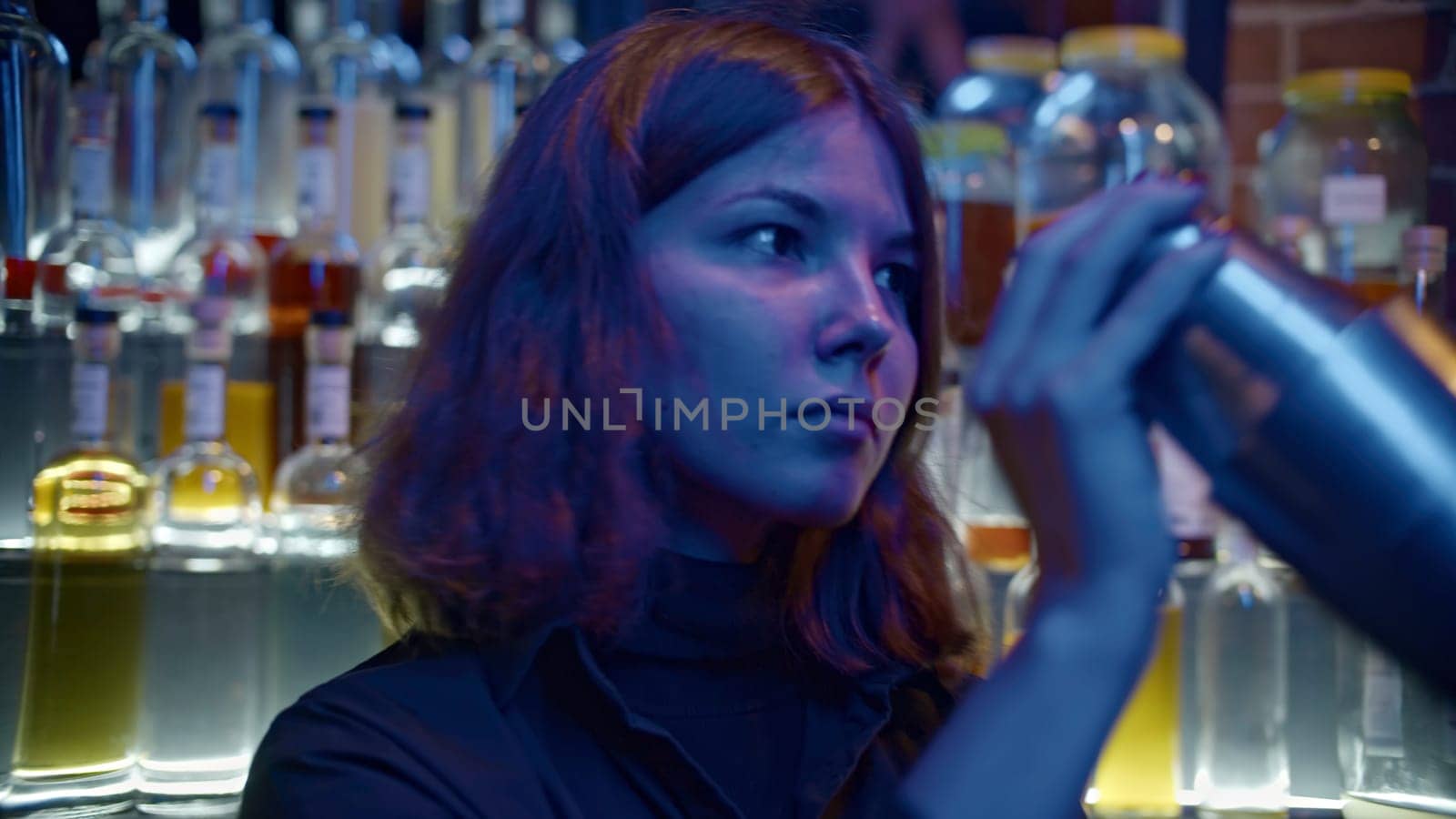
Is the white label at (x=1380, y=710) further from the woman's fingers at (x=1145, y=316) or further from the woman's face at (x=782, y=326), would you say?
the woman's fingers at (x=1145, y=316)

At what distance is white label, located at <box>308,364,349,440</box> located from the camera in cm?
122

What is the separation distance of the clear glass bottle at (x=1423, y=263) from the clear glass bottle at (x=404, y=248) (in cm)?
82

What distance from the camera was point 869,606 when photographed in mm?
900

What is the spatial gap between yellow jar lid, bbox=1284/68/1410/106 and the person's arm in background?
3.01 ft

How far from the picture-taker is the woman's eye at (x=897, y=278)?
806 millimetres

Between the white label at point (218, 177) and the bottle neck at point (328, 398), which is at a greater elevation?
the white label at point (218, 177)

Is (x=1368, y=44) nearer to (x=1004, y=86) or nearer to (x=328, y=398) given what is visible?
(x=1004, y=86)

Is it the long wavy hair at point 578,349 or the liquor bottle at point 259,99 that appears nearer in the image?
the long wavy hair at point 578,349

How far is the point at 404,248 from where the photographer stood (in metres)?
1.31

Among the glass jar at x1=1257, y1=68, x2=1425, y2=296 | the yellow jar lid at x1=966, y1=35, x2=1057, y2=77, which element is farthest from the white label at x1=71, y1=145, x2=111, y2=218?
the glass jar at x1=1257, y1=68, x2=1425, y2=296

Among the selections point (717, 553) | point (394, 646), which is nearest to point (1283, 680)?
point (717, 553)

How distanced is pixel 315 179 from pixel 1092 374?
917 millimetres

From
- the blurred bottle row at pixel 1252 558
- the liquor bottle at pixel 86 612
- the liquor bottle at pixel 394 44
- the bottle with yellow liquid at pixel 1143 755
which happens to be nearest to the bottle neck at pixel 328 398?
the liquor bottle at pixel 86 612

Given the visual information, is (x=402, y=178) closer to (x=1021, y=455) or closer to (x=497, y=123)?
(x=497, y=123)
